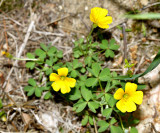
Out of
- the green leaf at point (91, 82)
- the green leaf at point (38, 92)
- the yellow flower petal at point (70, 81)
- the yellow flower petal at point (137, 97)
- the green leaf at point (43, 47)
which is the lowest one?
the green leaf at point (38, 92)

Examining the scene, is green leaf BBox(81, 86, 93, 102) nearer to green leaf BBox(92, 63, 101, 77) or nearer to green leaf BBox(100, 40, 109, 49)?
green leaf BBox(92, 63, 101, 77)

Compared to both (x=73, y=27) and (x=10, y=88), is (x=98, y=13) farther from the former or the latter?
(x=10, y=88)

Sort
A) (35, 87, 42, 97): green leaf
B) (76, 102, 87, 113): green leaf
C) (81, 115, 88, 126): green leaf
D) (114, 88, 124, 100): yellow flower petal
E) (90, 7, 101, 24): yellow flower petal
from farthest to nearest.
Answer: (35, 87, 42, 97): green leaf < (81, 115, 88, 126): green leaf < (76, 102, 87, 113): green leaf < (90, 7, 101, 24): yellow flower petal < (114, 88, 124, 100): yellow flower petal

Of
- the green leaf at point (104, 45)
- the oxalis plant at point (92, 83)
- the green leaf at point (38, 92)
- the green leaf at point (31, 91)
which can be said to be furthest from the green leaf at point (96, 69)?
the green leaf at point (31, 91)

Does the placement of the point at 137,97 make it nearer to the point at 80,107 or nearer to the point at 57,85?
the point at 80,107

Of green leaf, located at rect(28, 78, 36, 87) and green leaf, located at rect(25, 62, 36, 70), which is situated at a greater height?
green leaf, located at rect(25, 62, 36, 70)

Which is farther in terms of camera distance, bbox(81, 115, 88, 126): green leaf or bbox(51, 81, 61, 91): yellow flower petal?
bbox(81, 115, 88, 126): green leaf

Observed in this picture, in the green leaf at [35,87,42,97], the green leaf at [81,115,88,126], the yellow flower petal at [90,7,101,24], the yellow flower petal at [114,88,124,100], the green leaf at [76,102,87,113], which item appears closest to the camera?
the yellow flower petal at [114,88,124,100]

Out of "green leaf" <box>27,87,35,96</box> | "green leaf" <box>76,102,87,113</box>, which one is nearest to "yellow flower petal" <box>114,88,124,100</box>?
"green leaf" <box>76,102,87,113</box>

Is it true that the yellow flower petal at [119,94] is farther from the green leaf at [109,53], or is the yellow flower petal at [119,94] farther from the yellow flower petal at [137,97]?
the green leaf at [109,53]

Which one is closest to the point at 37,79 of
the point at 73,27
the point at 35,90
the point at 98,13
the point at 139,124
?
the point at 35,90
